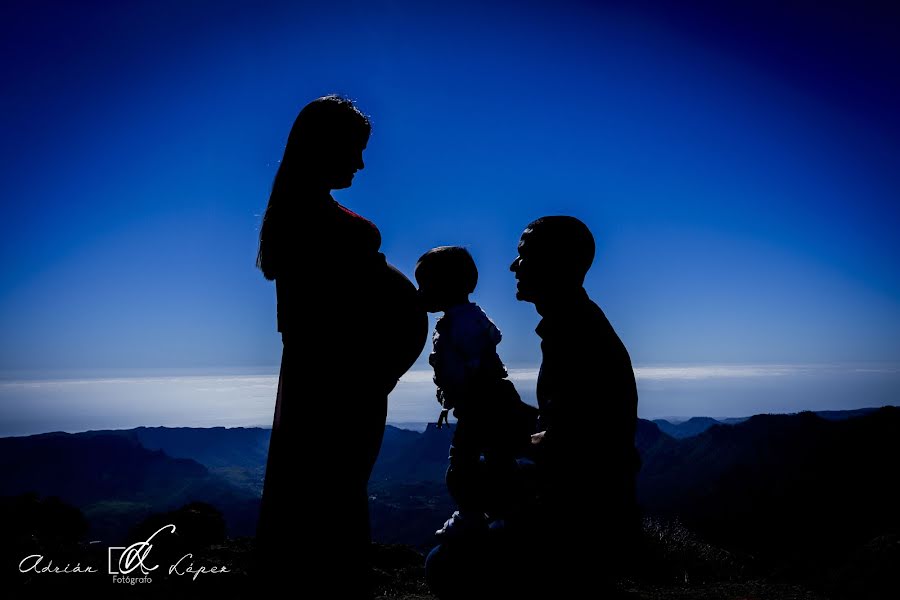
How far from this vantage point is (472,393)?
3547mm

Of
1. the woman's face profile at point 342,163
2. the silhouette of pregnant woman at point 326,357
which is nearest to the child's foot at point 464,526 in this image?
the silhouette of pregnant woman at point 326,357

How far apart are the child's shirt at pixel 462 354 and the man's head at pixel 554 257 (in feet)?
4.10

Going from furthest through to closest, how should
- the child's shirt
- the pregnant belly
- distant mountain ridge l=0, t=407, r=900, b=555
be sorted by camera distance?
distant mountain ridge l=0, t=407, r=900, b=555 < the child's shirt < the pregnant belly

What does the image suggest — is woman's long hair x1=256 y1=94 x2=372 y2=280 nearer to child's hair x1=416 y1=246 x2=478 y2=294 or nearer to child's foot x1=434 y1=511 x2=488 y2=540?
child's hair x1=416 y1=246 x2=478 y2=294

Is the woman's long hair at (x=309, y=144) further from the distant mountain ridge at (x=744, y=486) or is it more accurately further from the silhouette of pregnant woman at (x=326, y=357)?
the distant mountain ridge at (x=744, y=486)

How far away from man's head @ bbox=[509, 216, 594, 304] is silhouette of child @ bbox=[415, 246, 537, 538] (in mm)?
931

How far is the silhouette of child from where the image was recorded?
9.07 ft

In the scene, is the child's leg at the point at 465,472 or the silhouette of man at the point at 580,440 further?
the child's leg at the point at 465,472

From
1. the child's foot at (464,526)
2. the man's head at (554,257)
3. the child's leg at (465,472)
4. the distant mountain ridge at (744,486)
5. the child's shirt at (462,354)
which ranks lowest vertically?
the distant mountain ridge at (744,486)

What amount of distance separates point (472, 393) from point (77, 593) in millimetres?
6186

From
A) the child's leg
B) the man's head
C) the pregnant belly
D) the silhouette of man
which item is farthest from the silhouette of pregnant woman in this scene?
the silhouette of man

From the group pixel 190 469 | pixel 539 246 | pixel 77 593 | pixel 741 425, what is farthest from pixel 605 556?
pixel 190 469

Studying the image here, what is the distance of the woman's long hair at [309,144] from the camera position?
3.27 meters

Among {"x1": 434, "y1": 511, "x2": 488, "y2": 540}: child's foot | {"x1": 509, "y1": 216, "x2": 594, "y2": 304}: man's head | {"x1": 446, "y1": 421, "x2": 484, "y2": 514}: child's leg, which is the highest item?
{"x1": 509, "y1": 216, "x2": 594, "y2": 304}: man's head
